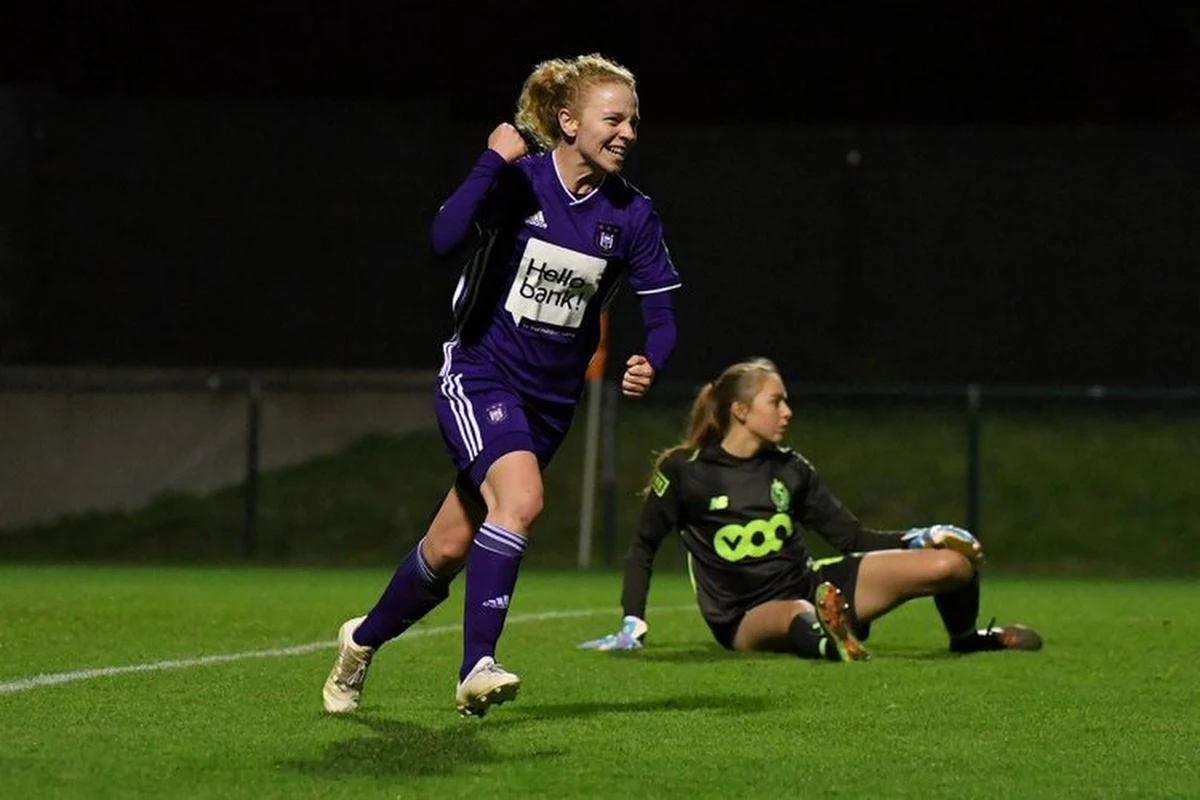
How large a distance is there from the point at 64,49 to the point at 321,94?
2509 millimetres

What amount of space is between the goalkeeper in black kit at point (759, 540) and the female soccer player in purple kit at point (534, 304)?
2394 millimetres

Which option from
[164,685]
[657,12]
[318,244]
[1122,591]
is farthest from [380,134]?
[164,685]

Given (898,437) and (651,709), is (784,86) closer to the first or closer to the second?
(898,437)

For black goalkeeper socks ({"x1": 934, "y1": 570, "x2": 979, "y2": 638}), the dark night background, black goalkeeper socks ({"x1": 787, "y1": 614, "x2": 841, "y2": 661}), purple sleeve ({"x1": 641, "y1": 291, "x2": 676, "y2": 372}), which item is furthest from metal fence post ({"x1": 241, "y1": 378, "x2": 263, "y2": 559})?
purple sleeve ({"x1": 641, "y1": 291, "x2": 676, "y2": 372})

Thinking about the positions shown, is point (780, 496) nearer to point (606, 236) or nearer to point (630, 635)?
point (630, 635)

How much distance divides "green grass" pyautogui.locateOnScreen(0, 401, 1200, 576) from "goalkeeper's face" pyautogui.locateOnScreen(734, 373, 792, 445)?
10.2 metres

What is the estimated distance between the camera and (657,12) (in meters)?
23.6

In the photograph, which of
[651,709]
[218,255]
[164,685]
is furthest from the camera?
[218,255]

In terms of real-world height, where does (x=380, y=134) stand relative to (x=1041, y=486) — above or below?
above

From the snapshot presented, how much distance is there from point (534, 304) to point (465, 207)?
436mm

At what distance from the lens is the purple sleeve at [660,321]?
676 cm

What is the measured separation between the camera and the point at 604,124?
21.5 feet

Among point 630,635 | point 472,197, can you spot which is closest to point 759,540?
point 630,635

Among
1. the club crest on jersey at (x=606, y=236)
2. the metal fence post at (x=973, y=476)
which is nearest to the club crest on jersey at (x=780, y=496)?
the club crest on jersey at (x=606, y=236)
